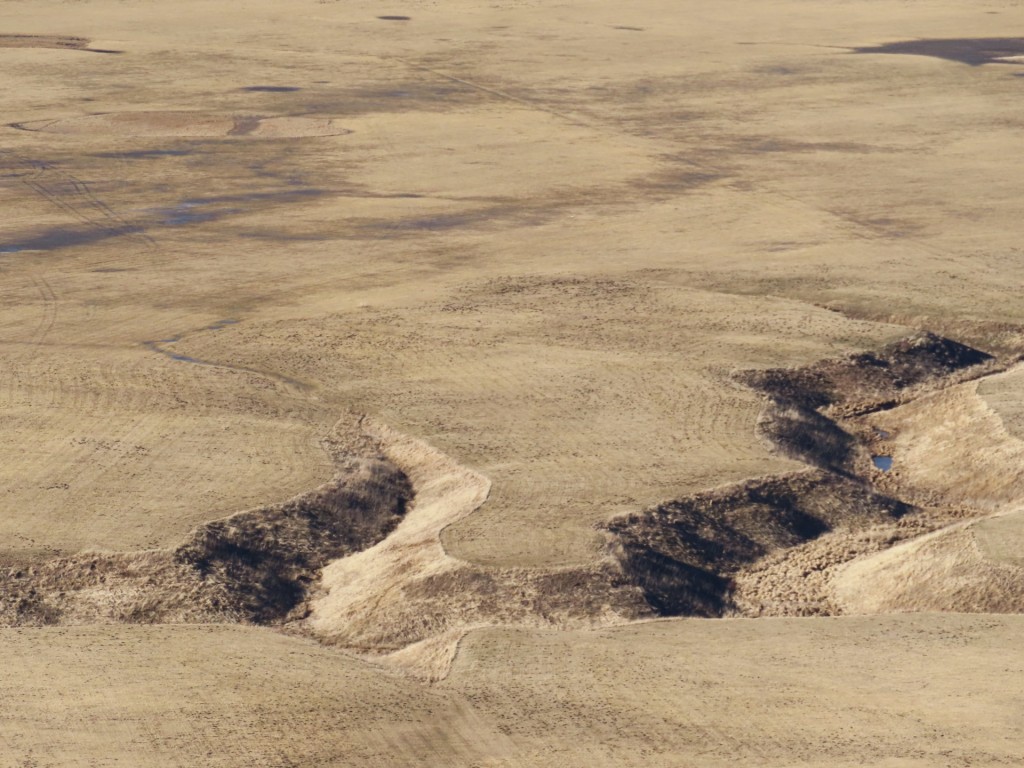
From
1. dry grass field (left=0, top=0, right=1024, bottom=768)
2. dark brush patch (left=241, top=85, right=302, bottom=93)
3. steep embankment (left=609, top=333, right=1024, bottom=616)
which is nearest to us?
dry grass field (left=0, top=0, right=1024, bottom=768)

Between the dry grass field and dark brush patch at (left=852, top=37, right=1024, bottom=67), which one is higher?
dark brush patch at (left=852, top=37, right=1024, bottom=67)

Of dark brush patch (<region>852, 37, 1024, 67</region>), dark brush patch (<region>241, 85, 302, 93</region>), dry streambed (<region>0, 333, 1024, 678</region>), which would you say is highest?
dark brush patch (<region>852, 37, 1024, 67</region>)

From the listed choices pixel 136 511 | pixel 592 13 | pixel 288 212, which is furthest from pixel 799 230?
pixel 592 13

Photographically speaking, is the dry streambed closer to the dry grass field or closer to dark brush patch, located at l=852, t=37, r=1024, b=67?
the dry grass field

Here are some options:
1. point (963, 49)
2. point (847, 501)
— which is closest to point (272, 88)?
point (963, 49)

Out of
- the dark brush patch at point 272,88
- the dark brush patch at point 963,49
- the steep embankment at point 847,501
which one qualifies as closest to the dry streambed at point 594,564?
the steep embankment at point 847,501

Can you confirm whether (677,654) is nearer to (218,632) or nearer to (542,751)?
(542,751)

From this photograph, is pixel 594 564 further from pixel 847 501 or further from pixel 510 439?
pixel 847 501

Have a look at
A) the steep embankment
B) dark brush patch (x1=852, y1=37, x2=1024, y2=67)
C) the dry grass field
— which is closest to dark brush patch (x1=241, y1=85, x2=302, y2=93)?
the dry grass field

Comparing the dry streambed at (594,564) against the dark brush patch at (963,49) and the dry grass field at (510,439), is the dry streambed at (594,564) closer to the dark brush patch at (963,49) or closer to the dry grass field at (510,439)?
the dry grass field at (510,439)
